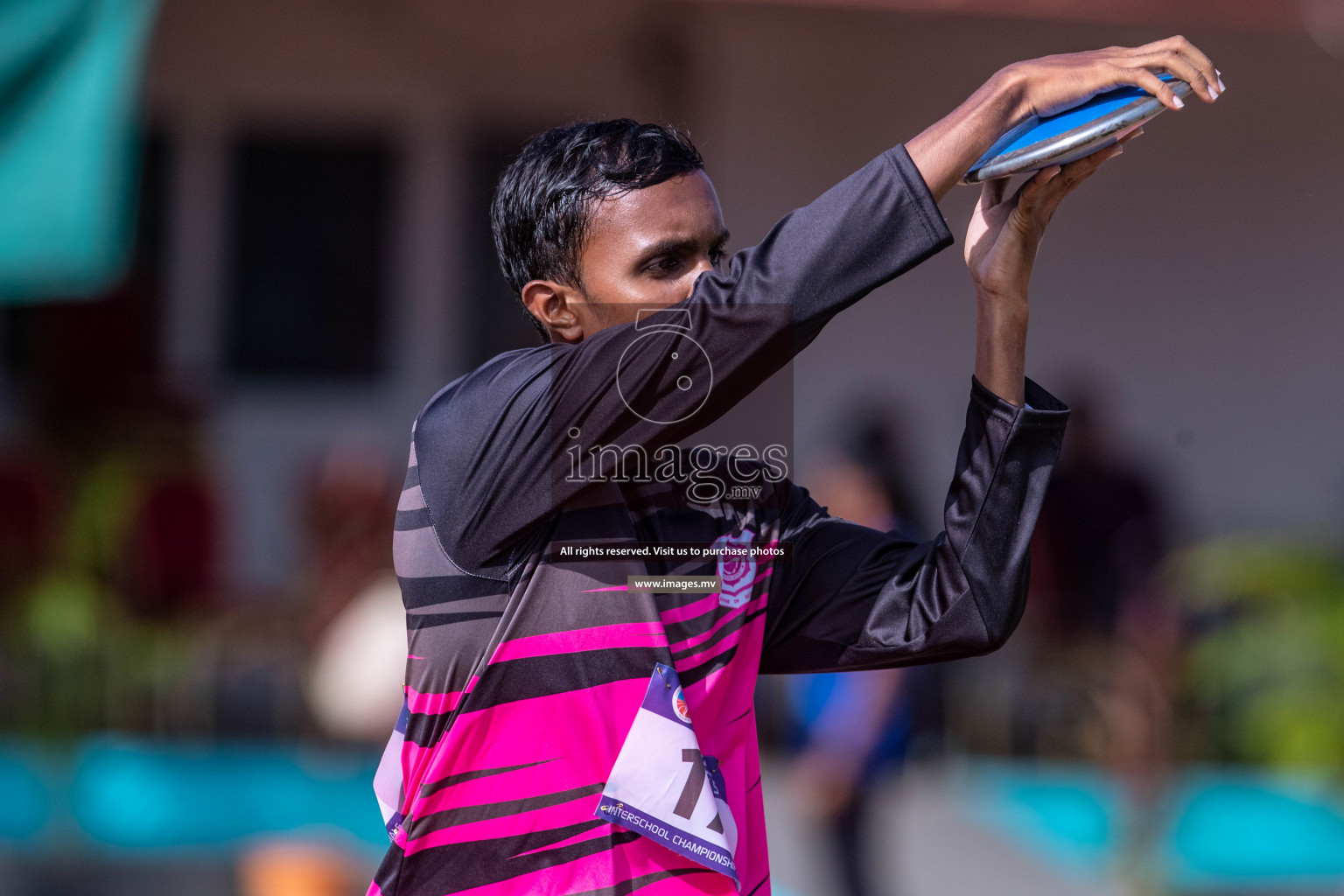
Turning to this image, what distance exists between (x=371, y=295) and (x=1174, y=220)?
4.13 m

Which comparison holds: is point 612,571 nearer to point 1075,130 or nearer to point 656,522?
point 656,522

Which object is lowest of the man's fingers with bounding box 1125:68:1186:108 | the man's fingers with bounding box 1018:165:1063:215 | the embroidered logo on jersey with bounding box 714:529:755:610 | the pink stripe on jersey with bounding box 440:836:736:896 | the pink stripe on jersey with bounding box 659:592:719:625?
the pink stripe on jersey with bounding box 440:836:736:896

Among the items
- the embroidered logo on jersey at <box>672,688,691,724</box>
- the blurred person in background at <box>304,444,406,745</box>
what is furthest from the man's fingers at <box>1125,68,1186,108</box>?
the blurred person in background at <box>304,444,406,745</box>

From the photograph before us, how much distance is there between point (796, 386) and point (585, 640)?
4179 mm

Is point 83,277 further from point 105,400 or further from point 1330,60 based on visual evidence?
point 1330,60

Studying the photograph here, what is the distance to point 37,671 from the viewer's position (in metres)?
5.65

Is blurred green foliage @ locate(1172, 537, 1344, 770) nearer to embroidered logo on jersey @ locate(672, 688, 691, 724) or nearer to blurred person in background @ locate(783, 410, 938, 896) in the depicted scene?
blurred person in background @ locate(783, 410, 938, 896)

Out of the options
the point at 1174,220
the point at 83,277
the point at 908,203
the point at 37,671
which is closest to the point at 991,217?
the point at 908,203

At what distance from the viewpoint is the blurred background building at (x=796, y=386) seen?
548 cm

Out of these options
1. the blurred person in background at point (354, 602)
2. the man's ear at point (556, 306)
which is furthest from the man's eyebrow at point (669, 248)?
the blurred person in background at point (354, 602)

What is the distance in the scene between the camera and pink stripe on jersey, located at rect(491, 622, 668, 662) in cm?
147

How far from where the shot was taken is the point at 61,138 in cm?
329

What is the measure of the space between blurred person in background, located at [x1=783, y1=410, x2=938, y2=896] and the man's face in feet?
9.24

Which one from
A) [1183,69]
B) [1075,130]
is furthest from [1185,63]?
[1075,130]
